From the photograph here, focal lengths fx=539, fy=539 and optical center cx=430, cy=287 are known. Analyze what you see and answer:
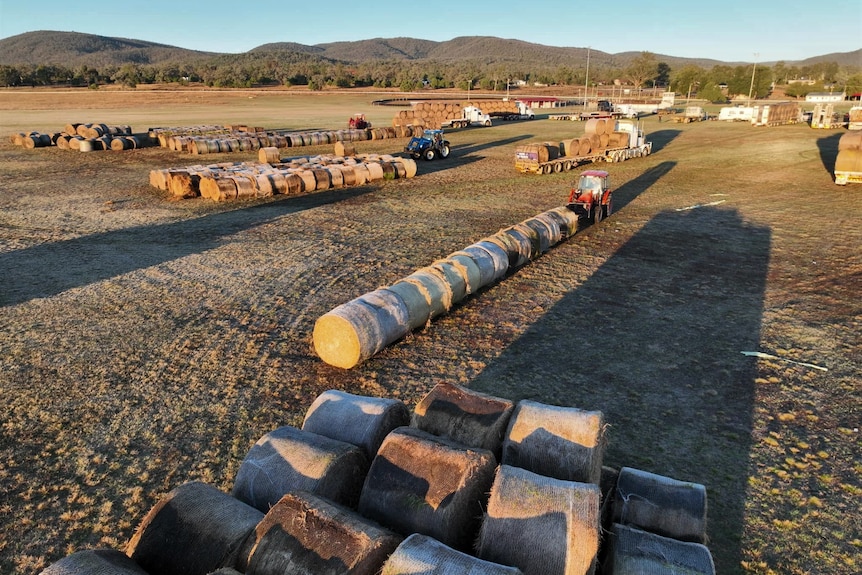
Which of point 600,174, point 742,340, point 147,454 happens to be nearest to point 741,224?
point 600,174

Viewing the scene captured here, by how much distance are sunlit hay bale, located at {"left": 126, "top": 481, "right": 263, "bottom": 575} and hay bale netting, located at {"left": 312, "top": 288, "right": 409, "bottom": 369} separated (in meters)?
4.12

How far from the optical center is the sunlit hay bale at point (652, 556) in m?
4.18

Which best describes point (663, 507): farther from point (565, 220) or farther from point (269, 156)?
point (269, 156)

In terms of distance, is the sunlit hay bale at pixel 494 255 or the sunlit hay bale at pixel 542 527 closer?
the sunlit hay bale at pixel 542 527

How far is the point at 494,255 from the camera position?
12.3m

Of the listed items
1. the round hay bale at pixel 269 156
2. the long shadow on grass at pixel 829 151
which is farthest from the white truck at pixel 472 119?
the long shadow on grass at pixel 829 151

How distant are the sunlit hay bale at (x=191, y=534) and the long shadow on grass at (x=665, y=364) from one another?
176 inches

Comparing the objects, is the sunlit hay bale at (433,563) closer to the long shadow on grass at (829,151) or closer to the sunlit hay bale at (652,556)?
the sunlit hay bale at (652,556)

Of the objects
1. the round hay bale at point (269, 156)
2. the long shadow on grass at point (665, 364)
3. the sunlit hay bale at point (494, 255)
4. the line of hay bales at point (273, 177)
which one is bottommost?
the long shadow on grass at point (665, 364)

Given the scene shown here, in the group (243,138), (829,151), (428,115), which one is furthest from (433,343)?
(428,115)

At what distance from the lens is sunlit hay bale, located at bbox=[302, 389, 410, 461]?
6.11 meters

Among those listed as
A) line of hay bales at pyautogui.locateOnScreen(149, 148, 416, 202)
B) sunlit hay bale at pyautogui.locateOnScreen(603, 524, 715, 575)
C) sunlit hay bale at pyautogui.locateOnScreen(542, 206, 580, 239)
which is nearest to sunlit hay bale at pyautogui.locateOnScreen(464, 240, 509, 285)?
sunlit hay bale at pyautogui.locateOnScreen(542, 206, 580, 239)

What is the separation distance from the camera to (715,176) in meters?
26.4

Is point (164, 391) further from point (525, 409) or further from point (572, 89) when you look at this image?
point (572, 89)
